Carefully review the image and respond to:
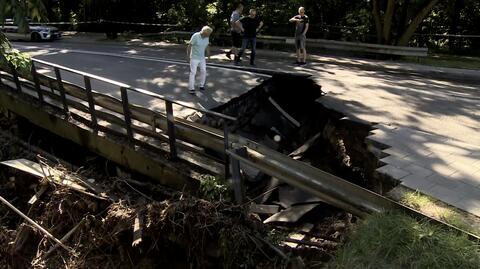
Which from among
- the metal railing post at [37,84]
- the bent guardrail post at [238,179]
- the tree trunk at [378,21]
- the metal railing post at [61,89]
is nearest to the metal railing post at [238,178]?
the bent guardrail post at [238,179]

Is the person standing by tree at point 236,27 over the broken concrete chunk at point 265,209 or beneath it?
over

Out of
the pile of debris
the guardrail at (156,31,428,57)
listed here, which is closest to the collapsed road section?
the pile of debris

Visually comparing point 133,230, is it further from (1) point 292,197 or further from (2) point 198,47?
(2) point 198,47

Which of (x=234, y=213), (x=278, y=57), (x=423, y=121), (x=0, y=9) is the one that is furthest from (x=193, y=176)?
(x=278, y=57)

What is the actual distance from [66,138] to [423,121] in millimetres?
6531

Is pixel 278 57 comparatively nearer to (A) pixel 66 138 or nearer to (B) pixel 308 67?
(B) pixel 308 67

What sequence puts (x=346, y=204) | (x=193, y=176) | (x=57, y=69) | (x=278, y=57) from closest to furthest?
(x=346, y=204) < (x=193, y=176) < (x=57, y=69) < (x=278, y=57)

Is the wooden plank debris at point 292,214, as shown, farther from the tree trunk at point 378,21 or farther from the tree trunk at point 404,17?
the tree trunk at point 404,17

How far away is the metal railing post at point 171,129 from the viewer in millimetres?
6332

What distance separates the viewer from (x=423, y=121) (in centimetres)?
816

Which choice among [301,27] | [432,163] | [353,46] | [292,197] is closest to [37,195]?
[292,197]

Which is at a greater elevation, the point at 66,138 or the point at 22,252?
the point at 66,138

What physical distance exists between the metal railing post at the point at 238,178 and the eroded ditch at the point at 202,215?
17cm

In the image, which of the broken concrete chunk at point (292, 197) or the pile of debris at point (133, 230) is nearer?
the pile of debris at point (133, 230)
